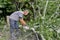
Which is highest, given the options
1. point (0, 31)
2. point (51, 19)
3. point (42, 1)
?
point (42, 1)

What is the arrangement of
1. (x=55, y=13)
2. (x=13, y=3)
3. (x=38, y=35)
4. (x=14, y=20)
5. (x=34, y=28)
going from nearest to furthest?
(x=14, y=20)
(x=38, y=35)
(x=34, y=28)
(x=55, y=13)
(x=13, y=3)

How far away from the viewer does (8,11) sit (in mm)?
9672

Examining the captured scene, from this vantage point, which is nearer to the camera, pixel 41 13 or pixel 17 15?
pixel 17 15

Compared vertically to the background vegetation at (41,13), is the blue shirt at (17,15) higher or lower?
higher

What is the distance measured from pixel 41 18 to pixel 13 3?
262 cm

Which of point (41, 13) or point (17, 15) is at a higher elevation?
point (17, 15)

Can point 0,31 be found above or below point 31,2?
below

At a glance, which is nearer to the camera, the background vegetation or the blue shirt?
the blue shirt

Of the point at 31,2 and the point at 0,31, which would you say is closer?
the point at 0,31

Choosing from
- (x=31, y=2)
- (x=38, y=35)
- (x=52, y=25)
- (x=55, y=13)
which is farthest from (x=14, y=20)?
(x=31, y=2)

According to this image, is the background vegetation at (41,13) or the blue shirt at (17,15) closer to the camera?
the blue shirt at (17,15)

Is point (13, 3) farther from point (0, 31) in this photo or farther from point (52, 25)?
point (52, 25)

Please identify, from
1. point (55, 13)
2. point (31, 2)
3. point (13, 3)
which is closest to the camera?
point (55, 13)

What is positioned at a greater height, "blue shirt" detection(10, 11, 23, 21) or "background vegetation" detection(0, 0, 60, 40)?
"blue shirt" detection(10, 11, 23, 21)
